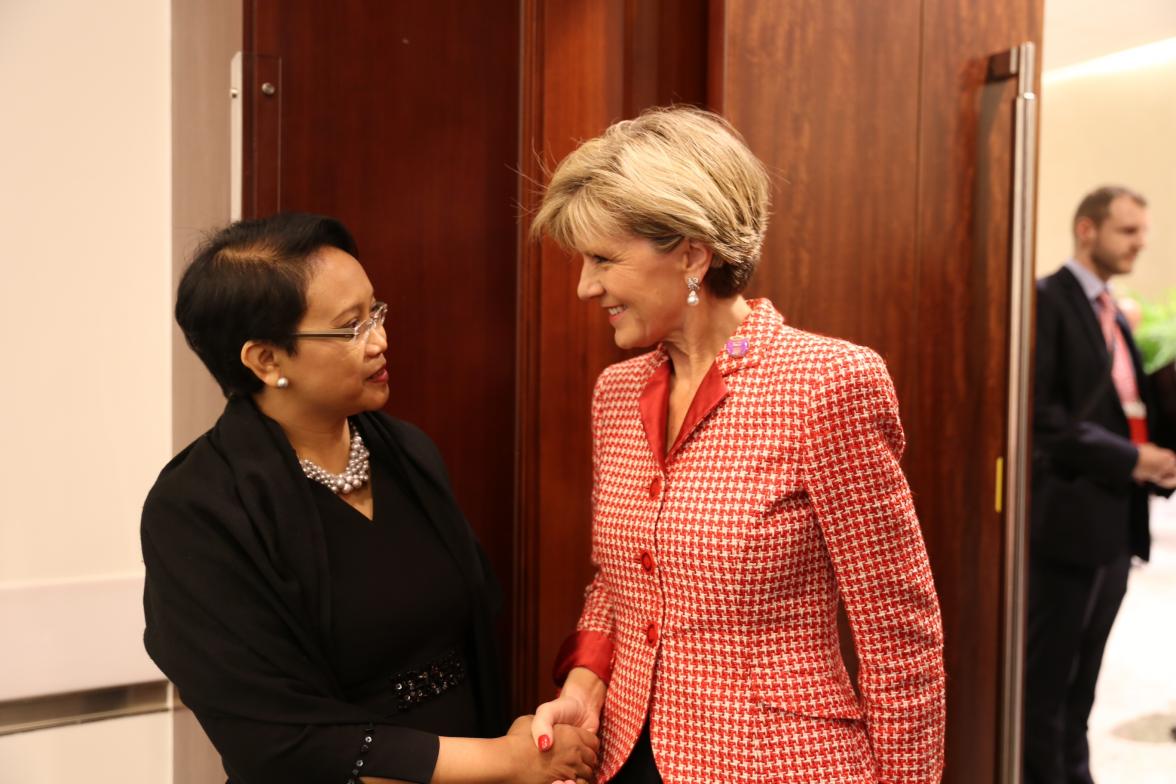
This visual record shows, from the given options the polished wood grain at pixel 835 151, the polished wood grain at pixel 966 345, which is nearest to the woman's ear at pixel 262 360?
the polished wood grain at pixel 835 151

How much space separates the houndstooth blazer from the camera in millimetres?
1396

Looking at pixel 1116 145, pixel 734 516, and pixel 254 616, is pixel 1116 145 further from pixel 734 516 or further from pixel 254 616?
pixel 254 616

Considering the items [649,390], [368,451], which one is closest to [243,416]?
[368,451]

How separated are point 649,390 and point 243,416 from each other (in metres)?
0.61

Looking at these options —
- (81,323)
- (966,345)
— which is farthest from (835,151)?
(81,323)

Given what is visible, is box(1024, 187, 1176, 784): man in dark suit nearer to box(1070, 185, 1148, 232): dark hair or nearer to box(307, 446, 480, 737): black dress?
box(1070, 185, 1148, 232): dark hair

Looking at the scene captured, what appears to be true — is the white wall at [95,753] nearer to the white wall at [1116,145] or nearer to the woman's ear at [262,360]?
the woman's ear at [262,360]

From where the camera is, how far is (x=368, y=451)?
5.58 feet

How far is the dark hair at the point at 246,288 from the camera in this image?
150 cm

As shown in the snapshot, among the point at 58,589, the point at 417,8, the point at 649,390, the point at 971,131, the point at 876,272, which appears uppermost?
the point at 417,8

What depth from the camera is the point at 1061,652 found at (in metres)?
2.43

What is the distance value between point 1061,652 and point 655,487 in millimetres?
1424

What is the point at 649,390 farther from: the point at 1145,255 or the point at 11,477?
the point at 11,477

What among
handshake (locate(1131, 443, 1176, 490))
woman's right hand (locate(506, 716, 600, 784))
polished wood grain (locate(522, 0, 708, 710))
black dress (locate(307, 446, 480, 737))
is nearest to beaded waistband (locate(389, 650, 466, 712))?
black dress (locate(307, 446, 480, 737))
